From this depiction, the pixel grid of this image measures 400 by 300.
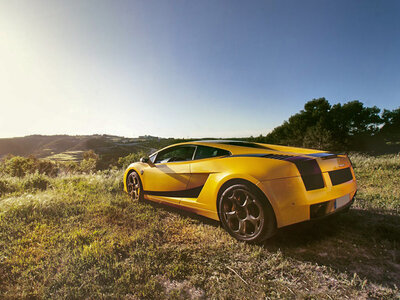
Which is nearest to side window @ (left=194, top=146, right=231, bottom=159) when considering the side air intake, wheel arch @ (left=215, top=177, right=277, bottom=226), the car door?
the car door

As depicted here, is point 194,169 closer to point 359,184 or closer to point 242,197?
point 242,197

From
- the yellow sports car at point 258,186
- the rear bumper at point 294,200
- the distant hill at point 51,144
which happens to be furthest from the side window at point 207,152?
the distant hill at point 51,144

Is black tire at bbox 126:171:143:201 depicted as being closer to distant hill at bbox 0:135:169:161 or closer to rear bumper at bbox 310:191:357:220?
rear bumper at bbox 310:191:357:220

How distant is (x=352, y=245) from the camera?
255 cm

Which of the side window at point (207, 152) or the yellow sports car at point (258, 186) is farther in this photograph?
the side window at point (207, 152)

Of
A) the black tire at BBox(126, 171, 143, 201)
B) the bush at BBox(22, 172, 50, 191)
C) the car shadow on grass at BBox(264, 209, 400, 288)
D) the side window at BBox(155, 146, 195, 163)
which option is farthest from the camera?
the bush at BBox(22, 172, 50, 191)

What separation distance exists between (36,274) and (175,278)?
1.42 metres

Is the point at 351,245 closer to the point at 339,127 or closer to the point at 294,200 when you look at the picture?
the point at 294,200

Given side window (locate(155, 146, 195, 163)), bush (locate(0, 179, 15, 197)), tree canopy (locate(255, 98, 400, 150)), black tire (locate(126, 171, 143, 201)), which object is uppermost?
tree canopy (locate(255, 98, 400, 150))

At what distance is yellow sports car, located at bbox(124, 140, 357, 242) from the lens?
7.50 ft

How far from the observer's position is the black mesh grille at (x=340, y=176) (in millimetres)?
2523

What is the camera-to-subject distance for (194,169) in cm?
320

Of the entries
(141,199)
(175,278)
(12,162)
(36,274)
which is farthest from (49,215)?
(12,162)

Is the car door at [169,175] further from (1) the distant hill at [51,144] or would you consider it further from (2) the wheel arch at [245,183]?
(1) the distant hill at [51,144]
